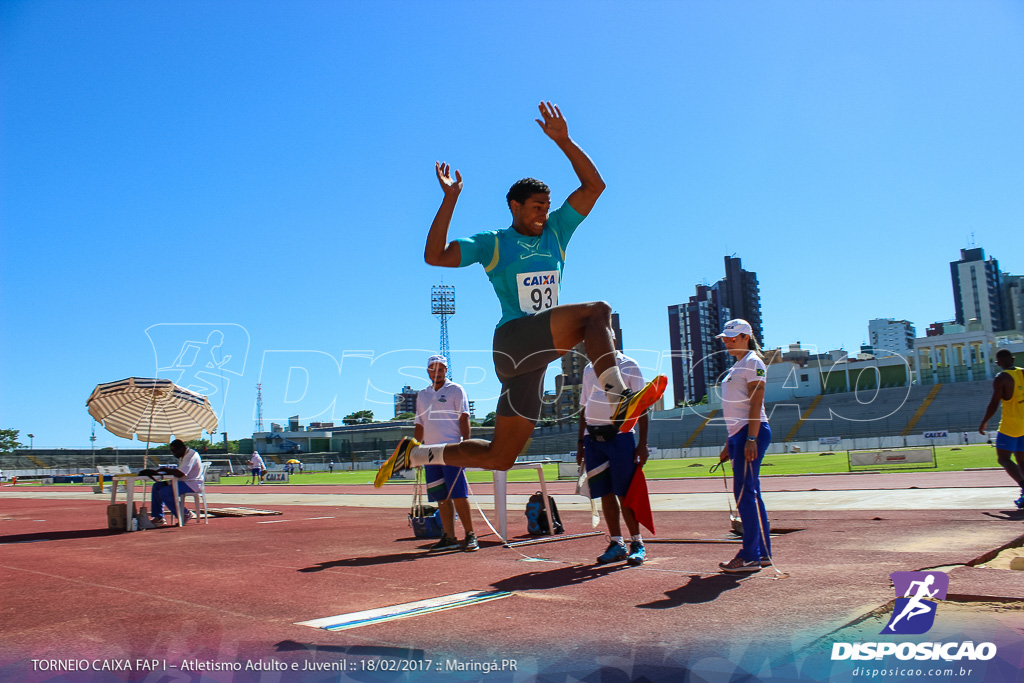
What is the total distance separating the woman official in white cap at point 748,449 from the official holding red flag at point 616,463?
942 millimetres

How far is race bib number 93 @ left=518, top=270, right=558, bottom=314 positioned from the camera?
4.19 meters

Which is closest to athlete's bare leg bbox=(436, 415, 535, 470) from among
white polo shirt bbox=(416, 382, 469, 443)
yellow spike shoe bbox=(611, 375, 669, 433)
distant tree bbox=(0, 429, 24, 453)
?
yellow spike shoe bbox=(611, 375, 669, 433)

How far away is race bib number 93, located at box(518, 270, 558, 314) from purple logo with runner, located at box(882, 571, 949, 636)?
2360 mm

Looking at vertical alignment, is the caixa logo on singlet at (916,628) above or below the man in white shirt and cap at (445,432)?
below

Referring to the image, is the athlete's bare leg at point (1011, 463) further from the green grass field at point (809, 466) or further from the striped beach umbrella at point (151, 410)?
the striped beach umbrella at point (151, 410)

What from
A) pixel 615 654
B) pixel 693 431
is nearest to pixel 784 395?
pixel 693 431

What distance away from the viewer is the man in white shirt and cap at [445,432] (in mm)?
7898

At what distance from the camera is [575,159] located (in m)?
4.56

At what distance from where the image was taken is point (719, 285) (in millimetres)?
173750

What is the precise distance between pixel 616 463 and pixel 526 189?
3.05m

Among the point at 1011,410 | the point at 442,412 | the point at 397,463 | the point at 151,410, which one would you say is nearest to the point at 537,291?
the point at 397,463

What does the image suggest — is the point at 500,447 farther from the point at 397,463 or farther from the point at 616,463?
the point at 616,463

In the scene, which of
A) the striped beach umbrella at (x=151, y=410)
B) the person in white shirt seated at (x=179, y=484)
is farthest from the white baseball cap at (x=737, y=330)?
the striped beach umbrella at (x=151, y=410)

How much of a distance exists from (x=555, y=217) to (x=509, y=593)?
250 cm
